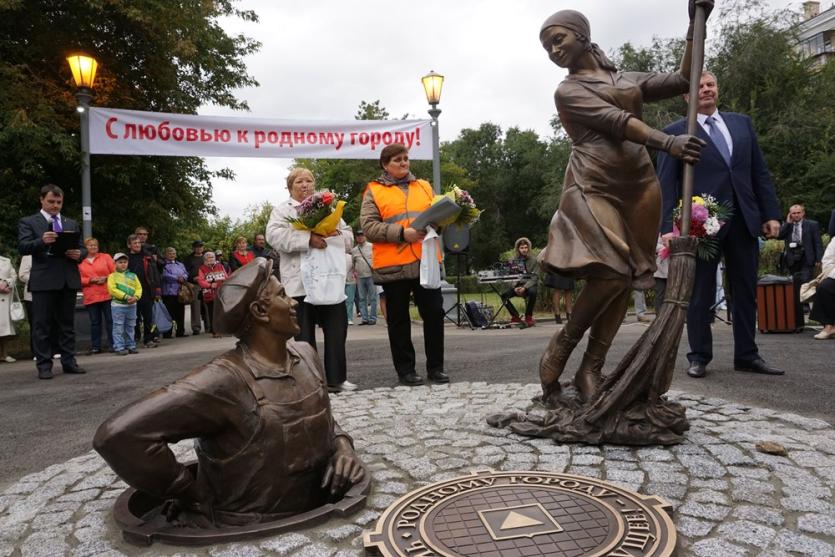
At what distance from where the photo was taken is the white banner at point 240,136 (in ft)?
35.6

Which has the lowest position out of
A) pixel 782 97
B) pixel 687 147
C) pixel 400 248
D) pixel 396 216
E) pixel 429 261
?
pixel 429 261

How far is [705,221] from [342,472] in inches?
124

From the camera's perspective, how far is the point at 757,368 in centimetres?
560

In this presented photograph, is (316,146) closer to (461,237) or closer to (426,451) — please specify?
(461,237)

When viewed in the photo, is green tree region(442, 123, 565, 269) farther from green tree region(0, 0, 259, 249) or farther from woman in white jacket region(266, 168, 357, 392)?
woman in white jacket region(266, 168, 357, 392)

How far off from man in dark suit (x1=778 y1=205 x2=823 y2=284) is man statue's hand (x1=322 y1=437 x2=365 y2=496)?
1014cm

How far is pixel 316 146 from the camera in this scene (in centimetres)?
1243

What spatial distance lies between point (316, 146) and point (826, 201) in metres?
21.0

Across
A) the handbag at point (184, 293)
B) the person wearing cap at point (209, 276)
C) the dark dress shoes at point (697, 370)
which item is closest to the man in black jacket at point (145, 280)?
the handbag at point (184, 293)

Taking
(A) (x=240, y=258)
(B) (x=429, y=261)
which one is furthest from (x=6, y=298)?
(B) (x=429, y=261)

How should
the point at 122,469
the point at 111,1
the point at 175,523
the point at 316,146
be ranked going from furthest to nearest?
the point at 111,1, the point at 316,146, the point at 175,523, the point at 122,469

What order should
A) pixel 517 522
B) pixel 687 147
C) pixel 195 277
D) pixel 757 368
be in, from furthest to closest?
pixel 195 277, pixel 757 368, pixel 687 147, pixel 517 522

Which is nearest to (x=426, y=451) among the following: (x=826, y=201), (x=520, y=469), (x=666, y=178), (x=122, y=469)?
(x=520, y=469)

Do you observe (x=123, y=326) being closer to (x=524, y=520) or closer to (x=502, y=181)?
(x=524, y=520)
